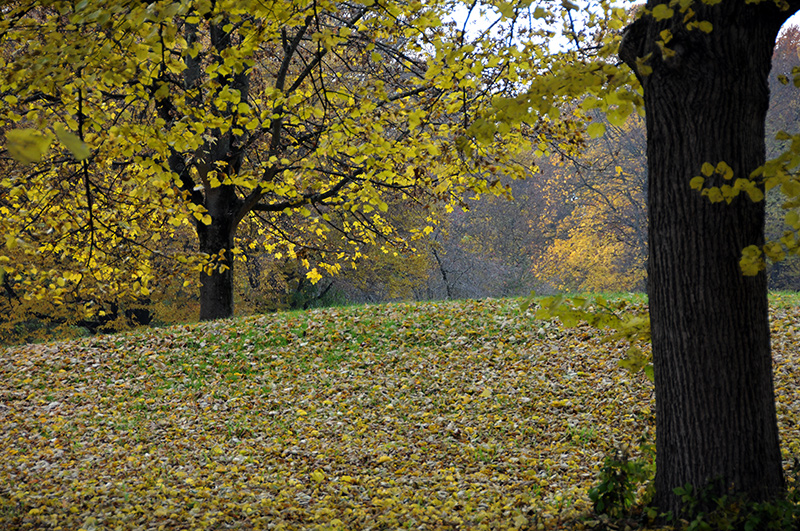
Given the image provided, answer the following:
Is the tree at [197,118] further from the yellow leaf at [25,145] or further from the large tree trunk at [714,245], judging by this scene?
the large tree trunk at [714,245]

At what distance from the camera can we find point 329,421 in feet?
21.7

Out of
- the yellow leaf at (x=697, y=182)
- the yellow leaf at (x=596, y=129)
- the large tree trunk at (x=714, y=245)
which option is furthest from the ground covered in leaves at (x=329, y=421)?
the yellow leaf at (x=596, y=129)

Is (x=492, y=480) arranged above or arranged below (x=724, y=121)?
below

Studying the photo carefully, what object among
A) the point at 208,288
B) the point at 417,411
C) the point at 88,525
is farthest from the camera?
the point at 208,288

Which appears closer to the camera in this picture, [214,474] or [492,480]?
[492,480]

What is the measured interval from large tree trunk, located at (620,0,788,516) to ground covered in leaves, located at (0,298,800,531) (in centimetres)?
98

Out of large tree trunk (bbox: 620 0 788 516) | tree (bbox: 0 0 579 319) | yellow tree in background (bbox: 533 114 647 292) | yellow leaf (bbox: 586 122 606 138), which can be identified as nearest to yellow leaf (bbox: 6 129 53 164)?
tree (bbox: 0 0 579 319)

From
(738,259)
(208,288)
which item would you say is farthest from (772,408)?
(208,288)

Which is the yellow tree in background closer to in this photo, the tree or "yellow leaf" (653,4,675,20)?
the tree

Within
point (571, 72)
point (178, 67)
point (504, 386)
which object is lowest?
point (504, 386)

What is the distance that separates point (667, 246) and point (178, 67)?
3.44m

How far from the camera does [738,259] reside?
295 centimetres

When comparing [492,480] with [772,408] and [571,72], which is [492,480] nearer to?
[772,408]

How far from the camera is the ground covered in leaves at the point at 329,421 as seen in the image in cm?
442
